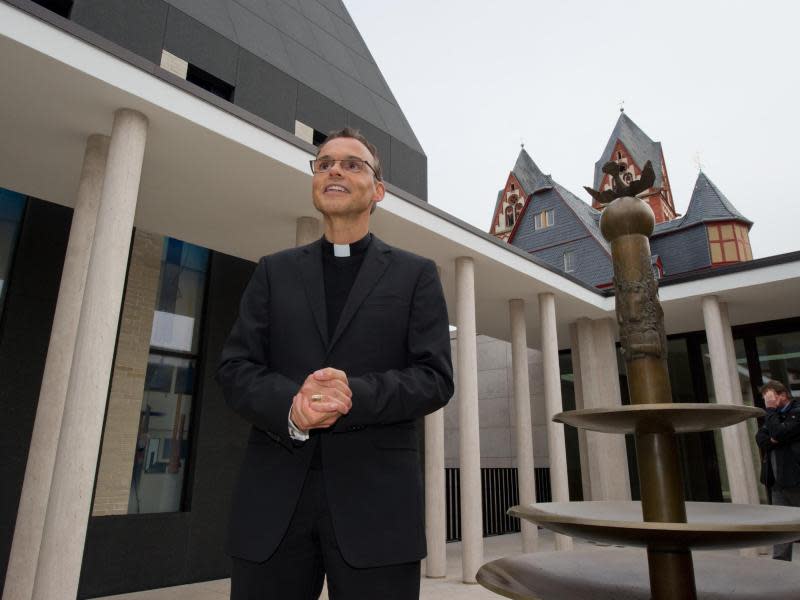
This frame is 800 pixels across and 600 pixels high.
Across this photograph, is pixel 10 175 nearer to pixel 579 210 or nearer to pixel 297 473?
pixel 297 473

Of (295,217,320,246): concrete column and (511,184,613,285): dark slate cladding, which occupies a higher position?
(511,184,613,285): dark slate cladding

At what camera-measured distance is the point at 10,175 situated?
24.3ft

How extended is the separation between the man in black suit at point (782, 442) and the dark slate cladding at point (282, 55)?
28.9 ft

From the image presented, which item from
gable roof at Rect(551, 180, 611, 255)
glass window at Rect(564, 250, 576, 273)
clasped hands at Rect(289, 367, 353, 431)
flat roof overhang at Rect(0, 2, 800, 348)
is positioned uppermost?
gable roof at Rect(551, 180, 611, 255)

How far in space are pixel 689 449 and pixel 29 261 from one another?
15.3 meters

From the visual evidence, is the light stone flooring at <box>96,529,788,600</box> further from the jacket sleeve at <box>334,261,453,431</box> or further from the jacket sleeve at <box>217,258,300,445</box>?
the jacket sleeve at <box>217,258,300,445</box>

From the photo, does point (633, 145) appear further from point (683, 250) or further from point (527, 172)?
point (683, 250)

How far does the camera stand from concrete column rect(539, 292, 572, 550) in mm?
10955

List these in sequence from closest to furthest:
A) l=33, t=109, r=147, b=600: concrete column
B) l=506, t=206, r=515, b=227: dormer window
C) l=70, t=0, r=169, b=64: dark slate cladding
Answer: l=33, t=109, r=147, b=600: concrete column, l=70, t=0, r=169, b=64: dark slate cladding, l=506, t=206, r=515, b=227: dormer window

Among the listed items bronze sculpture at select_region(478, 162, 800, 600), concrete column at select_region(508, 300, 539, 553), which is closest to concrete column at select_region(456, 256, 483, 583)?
concrete column at select_region(508, 300, 539, 553)

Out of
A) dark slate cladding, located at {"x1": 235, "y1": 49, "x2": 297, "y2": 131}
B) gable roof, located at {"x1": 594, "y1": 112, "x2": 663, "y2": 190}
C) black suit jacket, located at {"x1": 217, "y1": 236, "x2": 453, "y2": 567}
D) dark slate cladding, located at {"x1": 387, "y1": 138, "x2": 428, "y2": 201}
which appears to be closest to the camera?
black suit jacket, located at {"x1": 217, "y1": 236, "x2": 453, "y2": 567}

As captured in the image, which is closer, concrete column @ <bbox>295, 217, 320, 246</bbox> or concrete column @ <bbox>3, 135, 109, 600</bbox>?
concrete column @ <bbox>3, 135, 109, 600</bbox>

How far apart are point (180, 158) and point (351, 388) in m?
6.11

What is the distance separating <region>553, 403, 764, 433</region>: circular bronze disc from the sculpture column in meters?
10.2
